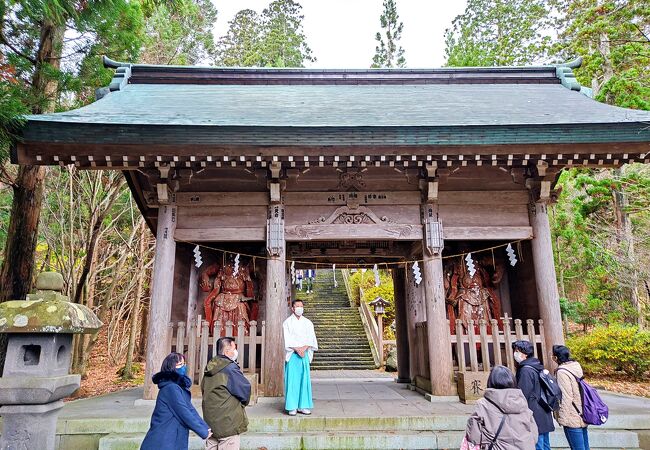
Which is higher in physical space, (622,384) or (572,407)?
(572,407)

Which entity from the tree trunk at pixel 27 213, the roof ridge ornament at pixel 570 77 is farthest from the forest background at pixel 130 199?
the roof ridge ornament at pixel 570 77

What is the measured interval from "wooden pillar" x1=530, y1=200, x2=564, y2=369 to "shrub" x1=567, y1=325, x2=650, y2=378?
5326 mm

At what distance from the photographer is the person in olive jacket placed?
132 inches

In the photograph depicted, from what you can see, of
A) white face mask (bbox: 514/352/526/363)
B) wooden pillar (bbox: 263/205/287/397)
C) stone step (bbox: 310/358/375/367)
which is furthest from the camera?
stone step (bbox: 310/358/375/367)

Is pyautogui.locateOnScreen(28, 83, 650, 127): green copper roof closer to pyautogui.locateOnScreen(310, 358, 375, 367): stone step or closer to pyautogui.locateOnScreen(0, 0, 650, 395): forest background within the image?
pyautogui.locateOnScreen(0, 0, 650, 395): forest background

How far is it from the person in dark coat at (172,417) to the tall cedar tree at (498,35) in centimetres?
2067

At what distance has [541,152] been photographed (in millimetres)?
6203

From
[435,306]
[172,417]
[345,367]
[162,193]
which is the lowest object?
[345,367]

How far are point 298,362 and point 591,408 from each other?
3531mm

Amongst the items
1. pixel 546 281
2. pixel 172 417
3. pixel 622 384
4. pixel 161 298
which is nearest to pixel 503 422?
pixel 172 417

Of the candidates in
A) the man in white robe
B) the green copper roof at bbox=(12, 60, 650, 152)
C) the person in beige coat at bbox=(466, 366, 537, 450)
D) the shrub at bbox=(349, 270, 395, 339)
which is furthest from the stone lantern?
the shrub at bbox=(349, 270, 395, 339)

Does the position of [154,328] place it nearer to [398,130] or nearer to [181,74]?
[398,130]

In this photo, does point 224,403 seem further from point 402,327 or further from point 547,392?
point 402,327

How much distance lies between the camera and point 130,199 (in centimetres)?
1341
